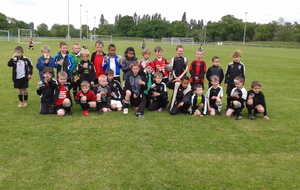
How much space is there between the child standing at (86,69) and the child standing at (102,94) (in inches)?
11.6

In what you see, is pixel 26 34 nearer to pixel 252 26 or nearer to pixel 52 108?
pixel 52 108

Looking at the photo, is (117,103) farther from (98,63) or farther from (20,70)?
(20,70)

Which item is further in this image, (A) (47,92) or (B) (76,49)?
(B) (76,49)

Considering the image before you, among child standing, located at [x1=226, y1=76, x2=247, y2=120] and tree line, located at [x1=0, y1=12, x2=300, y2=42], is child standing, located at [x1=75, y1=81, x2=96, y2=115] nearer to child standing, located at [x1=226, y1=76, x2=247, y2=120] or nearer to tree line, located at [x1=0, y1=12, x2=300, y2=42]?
child standing, located at [x1=226, y1=76, x2=247, y2=120]

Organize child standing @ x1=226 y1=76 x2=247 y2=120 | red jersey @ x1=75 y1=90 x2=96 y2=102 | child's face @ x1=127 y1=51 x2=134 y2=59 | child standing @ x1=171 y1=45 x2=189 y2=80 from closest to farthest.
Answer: child standing @ x1=226 y1=76 x2=247 y2=120 → red jersey @ x1=75 y1=90 x2=96 y2=102 → child's face @ x1=127 y1=51 x2=134 y2=59 → child standing @ x1=171 y1=45 x2=189 y2=80

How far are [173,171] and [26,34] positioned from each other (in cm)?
5332

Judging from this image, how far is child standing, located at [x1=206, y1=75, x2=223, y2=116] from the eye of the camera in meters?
6.50

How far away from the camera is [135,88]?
6.68 meters

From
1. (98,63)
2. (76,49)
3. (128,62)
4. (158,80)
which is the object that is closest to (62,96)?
(98,63)

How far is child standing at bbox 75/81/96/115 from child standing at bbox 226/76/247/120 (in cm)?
356

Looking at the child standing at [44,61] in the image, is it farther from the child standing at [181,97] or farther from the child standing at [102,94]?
the child standing at [181,97]

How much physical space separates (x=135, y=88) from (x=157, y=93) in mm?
618

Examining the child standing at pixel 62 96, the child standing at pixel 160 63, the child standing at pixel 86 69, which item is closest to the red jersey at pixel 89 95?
the child standing at pixel 62 96

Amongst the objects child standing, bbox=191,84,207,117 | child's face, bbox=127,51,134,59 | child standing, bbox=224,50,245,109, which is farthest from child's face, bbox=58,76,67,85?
child standing, bbox=224,50,245,109
